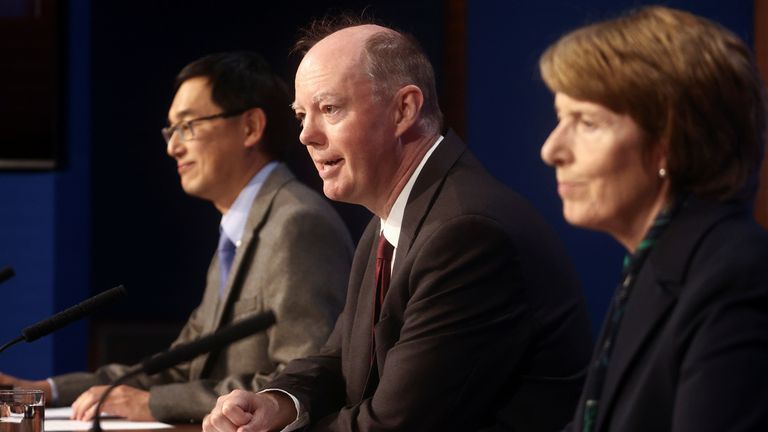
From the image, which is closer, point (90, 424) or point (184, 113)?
point (90, 424)

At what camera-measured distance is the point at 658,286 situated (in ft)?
4.56

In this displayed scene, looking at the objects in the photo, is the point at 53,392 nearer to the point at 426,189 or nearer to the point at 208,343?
the point at 208,343

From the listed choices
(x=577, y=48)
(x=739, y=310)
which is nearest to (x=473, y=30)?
(x=577, y=48)

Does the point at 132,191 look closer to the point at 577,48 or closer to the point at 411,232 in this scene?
the point at 411,232

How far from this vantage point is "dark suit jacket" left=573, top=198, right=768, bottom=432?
1.24m

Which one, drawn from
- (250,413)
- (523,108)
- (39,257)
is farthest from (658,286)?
(39,257)

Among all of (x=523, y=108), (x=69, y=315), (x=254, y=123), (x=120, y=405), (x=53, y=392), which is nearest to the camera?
(x=69, y=315)

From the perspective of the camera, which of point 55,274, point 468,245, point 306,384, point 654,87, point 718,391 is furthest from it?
point 55,274

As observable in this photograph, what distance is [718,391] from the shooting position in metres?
1.24

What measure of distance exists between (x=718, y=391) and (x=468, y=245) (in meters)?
0.82

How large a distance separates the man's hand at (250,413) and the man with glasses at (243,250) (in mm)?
434

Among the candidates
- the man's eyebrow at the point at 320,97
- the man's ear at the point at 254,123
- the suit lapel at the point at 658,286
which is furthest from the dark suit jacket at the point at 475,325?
the man's ear at the point at 254,123

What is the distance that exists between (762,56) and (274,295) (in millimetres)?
1706

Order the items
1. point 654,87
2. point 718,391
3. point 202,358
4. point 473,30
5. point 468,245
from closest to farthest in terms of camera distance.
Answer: point 718,391, point 654,87, point 468,245, point 202,358, point 473,30
